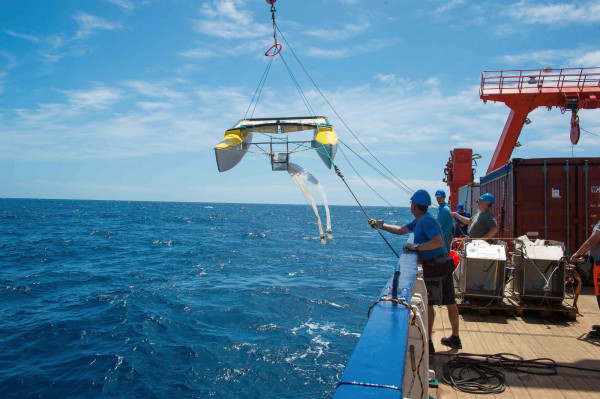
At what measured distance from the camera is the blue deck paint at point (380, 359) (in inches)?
62.6

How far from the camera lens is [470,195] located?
55.9 feet

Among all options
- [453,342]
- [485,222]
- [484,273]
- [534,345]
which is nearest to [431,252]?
[453,342]

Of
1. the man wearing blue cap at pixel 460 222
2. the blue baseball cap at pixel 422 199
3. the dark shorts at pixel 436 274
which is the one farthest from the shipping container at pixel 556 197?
the blue baseball cap at pixel 422 199

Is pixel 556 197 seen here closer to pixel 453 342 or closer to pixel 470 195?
pixel 453 342

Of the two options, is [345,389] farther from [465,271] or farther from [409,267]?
[465,271]

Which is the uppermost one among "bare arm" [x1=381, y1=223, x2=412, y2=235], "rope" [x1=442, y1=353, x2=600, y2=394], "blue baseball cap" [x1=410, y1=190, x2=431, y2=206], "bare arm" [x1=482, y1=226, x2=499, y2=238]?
"blue baseball cap" [x1=410, y1=190, x2=431, y2=206]

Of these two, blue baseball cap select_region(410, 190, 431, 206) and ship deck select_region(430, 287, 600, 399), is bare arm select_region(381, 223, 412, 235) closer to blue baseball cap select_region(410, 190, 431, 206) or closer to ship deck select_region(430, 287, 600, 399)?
blue baseball cap select_region(410, 190, 431, 206)

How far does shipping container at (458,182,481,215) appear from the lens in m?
16.0

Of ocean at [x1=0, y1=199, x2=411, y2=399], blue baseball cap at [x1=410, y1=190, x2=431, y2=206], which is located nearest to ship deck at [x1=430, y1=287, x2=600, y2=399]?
blue baseball cap at [x1=410, y1=190, x2=431, y2=206]

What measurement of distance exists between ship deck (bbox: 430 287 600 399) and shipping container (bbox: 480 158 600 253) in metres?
2.07

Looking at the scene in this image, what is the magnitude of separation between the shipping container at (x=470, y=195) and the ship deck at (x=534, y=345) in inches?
360

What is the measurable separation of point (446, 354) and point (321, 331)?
7.11 metres

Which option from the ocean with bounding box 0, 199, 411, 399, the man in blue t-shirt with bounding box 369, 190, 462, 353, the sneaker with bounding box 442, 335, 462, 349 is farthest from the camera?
the ocean with bounding box 0, 199, 411, 399

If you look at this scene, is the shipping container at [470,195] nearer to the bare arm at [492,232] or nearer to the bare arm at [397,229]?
the bare arm at [492,232]
